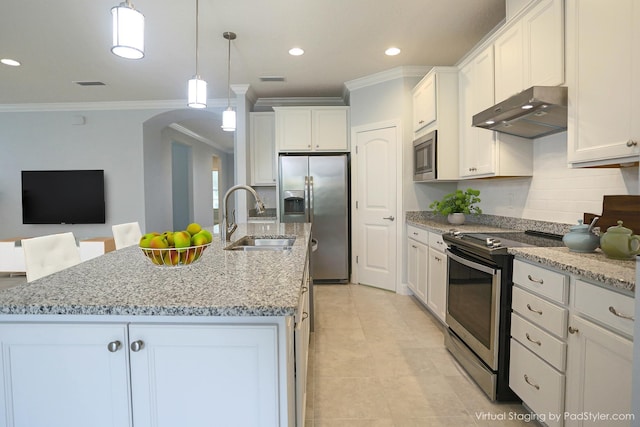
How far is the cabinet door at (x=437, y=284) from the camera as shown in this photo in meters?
2.67

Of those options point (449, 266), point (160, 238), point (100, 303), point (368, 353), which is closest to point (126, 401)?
point (100, 303)

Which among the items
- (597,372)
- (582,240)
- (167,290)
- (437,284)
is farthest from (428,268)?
(167,290)

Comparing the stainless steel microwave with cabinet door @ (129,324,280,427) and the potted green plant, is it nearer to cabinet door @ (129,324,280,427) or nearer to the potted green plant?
the potted green plant

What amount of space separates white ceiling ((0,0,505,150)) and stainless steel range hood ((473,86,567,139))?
3.34ft

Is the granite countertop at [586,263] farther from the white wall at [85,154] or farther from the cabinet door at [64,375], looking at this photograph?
the white wall at [85,154]

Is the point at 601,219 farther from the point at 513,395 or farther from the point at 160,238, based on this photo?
the point at 160,238

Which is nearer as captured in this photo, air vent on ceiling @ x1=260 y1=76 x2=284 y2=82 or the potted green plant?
the potted green plant

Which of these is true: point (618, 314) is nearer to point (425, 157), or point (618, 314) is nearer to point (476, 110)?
point (476, 110)

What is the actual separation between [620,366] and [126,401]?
5.34 feet

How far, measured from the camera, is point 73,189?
500 centimetres

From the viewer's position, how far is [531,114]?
1.95 m

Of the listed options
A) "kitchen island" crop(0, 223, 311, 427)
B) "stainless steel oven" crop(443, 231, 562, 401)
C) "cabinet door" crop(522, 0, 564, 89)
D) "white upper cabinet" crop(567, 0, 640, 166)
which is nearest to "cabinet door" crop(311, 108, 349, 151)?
"stainless steel oven" crop(443, 231, 562, 401)

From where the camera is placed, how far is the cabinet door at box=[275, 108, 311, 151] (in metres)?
4.38

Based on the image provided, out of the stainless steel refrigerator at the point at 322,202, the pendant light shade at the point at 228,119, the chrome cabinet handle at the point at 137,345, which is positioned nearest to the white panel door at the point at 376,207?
the stainless steel refrigerator at the point at 322,202
